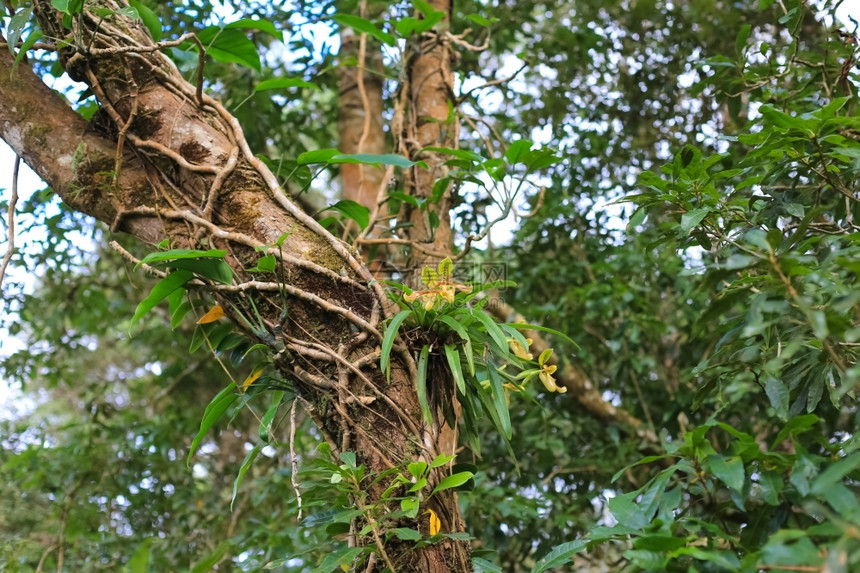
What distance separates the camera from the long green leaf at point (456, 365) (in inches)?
43.7

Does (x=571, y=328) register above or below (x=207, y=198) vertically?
above

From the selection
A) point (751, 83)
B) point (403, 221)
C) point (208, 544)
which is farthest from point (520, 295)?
point (208, 544)

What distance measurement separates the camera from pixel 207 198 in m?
1.29

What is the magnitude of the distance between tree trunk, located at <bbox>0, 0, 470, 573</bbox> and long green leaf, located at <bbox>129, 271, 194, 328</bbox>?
5cm

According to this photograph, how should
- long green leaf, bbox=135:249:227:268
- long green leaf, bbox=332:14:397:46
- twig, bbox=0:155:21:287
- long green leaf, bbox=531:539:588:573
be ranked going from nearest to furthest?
long green leaf, bbox=531:539:588:573
long green leaf, bbox=135:249:227:268
twig, bbox=0:155:21:287
long green leaf, bbox=332:14:397:46

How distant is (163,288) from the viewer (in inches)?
45.3

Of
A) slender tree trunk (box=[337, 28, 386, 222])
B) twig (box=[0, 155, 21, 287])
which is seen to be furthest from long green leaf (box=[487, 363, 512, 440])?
slender tree trunk (box=[337, 28, 386, 222])

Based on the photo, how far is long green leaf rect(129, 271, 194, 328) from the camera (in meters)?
1.12

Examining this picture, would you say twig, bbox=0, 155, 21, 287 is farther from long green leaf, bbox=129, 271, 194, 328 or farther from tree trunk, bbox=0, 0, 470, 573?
long green leaf, bbox=129, 271, 194, 328

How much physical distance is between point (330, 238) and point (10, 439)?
2446 millimetres

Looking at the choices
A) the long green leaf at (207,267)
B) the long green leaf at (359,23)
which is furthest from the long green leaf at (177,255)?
the long green leaf at (359,23)

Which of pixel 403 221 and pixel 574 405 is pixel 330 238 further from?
pixel 574 405

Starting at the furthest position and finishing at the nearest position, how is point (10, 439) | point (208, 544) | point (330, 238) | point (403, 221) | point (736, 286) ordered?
point (10, 439)
point (208, 544)
point (403, 221)
point (330, 238)
point (736, 286)

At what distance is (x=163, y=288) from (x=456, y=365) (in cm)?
49
